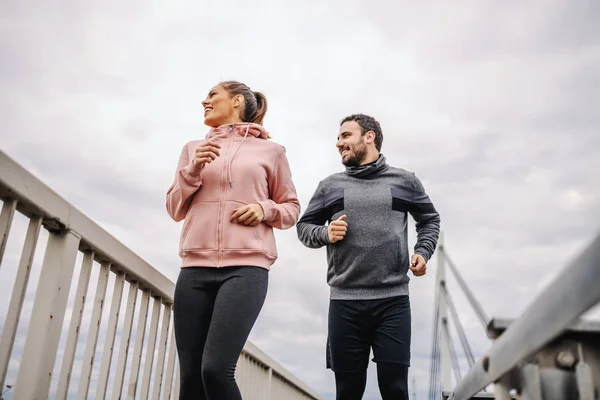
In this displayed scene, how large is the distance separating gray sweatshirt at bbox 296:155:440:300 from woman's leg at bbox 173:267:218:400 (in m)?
0.62

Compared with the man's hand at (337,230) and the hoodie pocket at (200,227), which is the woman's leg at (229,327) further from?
the man's hand at (337,230)

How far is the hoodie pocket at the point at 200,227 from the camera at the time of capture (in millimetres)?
1899

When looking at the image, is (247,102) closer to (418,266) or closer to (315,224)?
(315,224)

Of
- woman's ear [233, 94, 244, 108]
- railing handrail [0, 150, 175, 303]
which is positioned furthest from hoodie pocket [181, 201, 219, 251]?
woman's ear [233, 94, 244, 108]

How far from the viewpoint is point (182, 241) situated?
1.98 m

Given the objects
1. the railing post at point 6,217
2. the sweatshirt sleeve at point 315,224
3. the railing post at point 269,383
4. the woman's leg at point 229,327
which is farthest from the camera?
the railing post at point 269,383

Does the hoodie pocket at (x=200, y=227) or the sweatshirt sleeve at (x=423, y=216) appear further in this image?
the sweatshirt sleeve at (x=423, y=216)

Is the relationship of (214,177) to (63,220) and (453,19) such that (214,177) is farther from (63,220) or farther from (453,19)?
(453,19)

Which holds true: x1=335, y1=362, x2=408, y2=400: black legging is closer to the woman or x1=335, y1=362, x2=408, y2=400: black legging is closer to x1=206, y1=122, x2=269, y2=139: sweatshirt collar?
the woman

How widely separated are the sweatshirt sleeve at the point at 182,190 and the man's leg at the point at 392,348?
826 millimetres

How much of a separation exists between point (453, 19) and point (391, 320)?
170 centimetres

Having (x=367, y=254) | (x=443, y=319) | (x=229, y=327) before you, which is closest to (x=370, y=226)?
(x=367, y=254)

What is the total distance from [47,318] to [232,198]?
706 millimetres

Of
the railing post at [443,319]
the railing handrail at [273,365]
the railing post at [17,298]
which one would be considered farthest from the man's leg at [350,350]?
the railing post at [443,319]
